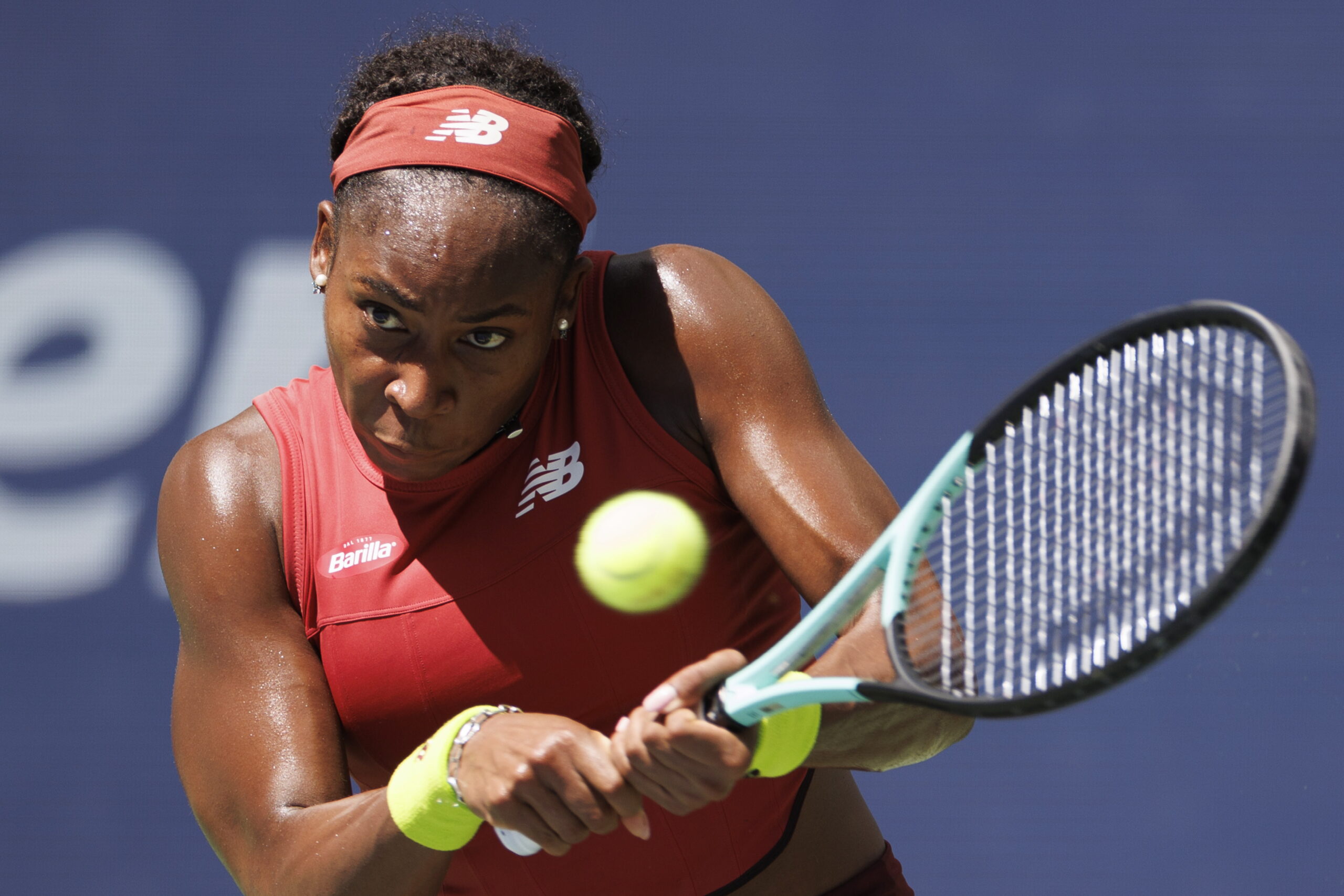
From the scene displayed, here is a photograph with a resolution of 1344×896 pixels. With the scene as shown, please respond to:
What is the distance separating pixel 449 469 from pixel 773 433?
1.03ft

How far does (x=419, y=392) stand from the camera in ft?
3.88

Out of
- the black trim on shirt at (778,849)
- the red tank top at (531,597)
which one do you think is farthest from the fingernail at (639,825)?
the black trim on shirt at (778,849)

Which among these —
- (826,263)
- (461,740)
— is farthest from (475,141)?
(826,263)

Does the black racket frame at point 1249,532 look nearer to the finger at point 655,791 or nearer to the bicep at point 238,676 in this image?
the finger at point 655,791

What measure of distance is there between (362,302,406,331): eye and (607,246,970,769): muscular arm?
9.0 inches

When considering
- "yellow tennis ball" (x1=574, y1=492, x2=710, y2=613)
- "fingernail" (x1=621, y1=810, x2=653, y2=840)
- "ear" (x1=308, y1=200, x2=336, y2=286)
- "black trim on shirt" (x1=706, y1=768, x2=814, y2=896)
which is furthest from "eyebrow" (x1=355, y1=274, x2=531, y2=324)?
"black trim on shirt" (x1=706, y1=768, x2=814, y2=896)

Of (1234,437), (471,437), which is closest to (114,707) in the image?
(471,437)

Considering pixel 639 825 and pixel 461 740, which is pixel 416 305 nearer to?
pixel 461 740

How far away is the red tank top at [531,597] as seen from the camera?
1277 millimetres

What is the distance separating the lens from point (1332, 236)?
7.96ft

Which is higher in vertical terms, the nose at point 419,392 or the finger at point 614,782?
the nose at point 419,392

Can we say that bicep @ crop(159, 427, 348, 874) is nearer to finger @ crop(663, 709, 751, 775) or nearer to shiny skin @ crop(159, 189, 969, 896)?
shiny skin @ crop(159, 189, 969, 896)

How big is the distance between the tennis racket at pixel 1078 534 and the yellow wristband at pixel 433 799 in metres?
0.04

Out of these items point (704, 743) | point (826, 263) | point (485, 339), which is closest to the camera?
point (704, 743)
